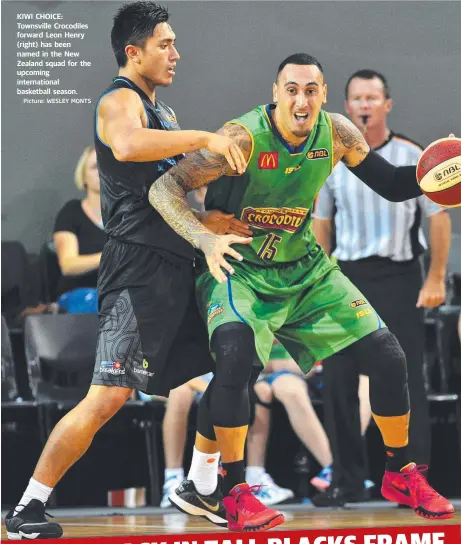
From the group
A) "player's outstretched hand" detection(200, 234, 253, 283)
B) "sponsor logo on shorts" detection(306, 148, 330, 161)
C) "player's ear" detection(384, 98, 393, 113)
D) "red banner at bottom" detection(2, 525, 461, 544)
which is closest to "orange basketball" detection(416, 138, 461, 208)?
"sponsor logo on shorts" detection(306, 148, 330, 161)

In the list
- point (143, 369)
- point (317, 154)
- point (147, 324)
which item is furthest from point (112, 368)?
point (317, 154)

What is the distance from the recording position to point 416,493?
16.0ft

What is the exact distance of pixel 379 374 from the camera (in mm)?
4840

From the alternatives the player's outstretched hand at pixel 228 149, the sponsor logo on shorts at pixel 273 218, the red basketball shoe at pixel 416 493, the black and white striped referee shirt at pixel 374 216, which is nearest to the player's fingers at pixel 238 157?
the player's outstretched hand at pixel 228 149

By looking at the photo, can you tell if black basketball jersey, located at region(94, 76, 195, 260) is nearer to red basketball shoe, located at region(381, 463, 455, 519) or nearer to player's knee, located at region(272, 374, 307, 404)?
red basketball shoe, located at region(381, 463, 455, 519)

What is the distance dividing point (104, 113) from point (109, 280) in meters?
0.67

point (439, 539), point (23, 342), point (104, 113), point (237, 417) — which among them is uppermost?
point (104, 113)

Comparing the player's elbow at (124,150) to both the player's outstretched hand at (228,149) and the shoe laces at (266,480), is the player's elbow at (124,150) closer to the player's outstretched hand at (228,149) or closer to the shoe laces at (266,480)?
the player's outstretched hand at (228,149)

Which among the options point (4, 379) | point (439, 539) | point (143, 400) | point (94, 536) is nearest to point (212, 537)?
point (94, 536)

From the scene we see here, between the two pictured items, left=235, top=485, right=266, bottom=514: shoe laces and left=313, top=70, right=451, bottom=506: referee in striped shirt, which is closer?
left=235, top=485, right=266, bottom=514: shoe laces

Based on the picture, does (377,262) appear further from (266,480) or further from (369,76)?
(266,480)

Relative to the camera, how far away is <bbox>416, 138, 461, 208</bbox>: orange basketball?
5.07 metres

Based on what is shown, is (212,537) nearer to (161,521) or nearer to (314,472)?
(161,521)

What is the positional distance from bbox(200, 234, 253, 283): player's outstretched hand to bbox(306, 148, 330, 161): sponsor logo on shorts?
21.7 inches
